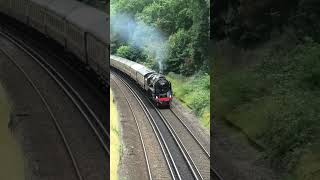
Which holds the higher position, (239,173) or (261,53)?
(261,53)

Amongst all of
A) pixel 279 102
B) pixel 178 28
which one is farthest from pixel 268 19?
pixel 178 28

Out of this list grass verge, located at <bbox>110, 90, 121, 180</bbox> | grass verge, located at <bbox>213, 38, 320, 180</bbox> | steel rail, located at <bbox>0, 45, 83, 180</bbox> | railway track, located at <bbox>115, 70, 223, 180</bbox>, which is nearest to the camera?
steel rail, located at <bbox>0, 45, 83, 180</bbox>

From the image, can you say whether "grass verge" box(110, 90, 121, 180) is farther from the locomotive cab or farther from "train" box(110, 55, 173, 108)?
the locomotive cab

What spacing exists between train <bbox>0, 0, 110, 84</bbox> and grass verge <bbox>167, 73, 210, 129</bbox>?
1.10 m

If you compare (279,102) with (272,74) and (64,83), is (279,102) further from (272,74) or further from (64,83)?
(64,83)

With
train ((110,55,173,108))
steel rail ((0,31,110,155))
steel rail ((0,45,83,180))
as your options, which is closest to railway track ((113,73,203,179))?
train ((110,55,173,108))

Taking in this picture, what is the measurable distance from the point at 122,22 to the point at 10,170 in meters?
2.67

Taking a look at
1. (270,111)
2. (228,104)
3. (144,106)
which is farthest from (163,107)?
(270,111)

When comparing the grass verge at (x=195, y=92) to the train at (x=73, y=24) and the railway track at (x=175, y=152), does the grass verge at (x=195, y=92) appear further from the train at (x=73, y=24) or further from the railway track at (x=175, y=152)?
the train at (x=73, y=24)

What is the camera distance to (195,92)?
6848 millimetres

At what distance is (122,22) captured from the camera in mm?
6711

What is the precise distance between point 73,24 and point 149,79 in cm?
149

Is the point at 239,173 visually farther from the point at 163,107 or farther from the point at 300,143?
the point at 163,107

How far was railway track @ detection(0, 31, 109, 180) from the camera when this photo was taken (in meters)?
6.36
